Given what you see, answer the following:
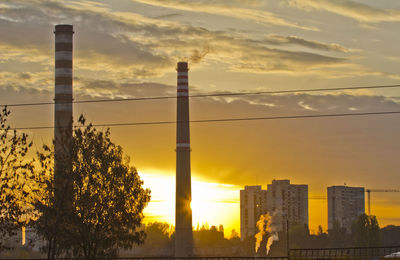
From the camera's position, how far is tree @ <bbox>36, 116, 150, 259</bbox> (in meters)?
30.7

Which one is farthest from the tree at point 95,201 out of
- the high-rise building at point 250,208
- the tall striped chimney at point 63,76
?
the high-rise building at point 250,208

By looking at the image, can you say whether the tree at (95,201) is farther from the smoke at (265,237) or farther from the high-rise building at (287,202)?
the high-rise building at (287,202)

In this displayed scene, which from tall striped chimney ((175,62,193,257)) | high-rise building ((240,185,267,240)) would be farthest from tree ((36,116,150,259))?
high-rise building ((240,185,267,240))

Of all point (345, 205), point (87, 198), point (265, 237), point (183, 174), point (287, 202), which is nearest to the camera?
point (87, 198)

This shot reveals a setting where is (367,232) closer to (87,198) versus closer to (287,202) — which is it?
(287,202)

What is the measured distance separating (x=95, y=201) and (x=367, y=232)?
10170 cm

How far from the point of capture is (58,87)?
69938 millimetres

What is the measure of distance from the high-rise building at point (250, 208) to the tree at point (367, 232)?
47.7 m

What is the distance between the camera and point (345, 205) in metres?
177

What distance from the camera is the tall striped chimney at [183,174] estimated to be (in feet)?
282

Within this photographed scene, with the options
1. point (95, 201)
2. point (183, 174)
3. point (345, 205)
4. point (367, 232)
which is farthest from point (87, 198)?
point (345, 205)

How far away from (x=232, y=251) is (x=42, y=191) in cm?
12530

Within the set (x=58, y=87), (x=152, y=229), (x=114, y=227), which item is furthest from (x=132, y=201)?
(x=152, y=229)

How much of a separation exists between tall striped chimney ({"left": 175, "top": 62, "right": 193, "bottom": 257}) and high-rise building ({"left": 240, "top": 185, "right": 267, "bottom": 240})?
86.7 m
